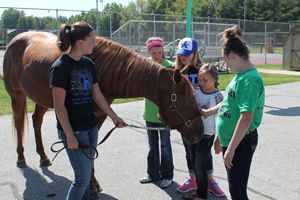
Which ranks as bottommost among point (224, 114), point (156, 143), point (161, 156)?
point (161, 156)

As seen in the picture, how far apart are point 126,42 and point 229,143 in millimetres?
14643

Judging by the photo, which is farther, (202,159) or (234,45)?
(202,159)

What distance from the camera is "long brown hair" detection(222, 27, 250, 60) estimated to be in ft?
9.12

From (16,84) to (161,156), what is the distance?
2.26 metres

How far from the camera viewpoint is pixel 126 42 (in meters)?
17.2

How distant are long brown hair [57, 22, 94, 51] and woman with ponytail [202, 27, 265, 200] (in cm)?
103

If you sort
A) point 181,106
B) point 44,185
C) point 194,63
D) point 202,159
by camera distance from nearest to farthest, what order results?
point 181,106
point 202,159
point 194,63
point 44,185

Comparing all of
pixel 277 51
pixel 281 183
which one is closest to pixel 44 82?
pixel 281 183

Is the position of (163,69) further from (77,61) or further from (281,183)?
(281,183)

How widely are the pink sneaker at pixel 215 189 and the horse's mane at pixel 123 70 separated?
51.0 inches

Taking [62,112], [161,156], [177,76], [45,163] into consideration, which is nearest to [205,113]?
[177,76]

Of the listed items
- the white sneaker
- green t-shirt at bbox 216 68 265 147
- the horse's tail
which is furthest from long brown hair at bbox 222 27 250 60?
the horse's tail

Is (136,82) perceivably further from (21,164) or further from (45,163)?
(21,164)

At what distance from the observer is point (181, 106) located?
3609mm
